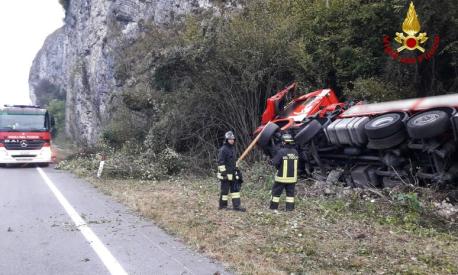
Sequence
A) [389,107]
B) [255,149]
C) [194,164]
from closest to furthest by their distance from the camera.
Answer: [389,107] → [255,149] → [194,164]

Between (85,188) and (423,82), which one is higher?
(423,82)

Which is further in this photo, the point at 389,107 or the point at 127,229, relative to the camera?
the point at 389,107

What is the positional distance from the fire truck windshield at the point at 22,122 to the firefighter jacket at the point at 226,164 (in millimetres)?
13854

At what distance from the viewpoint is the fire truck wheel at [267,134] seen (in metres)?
11.5

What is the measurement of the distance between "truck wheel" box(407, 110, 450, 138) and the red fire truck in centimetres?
1591

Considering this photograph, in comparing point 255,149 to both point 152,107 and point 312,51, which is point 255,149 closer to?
point 312,51

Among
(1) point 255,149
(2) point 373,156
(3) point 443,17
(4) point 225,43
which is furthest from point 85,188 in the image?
(3) point 443,17

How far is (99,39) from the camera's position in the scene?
119ft

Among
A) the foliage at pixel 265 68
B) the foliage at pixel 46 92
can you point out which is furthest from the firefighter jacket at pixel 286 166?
the foliage at pixel 46 92

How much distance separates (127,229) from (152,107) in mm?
11195

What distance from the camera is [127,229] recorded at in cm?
717

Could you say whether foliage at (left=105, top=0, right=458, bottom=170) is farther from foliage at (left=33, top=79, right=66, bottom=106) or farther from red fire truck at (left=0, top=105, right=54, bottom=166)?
foliage at (left=33, top=79, right=66, bottom=106)

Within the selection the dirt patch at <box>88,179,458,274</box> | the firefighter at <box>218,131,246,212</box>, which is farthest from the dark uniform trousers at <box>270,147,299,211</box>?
the firefighter at <box>218,131,246,212</box>

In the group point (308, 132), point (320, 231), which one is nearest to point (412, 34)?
point (308, 132)
